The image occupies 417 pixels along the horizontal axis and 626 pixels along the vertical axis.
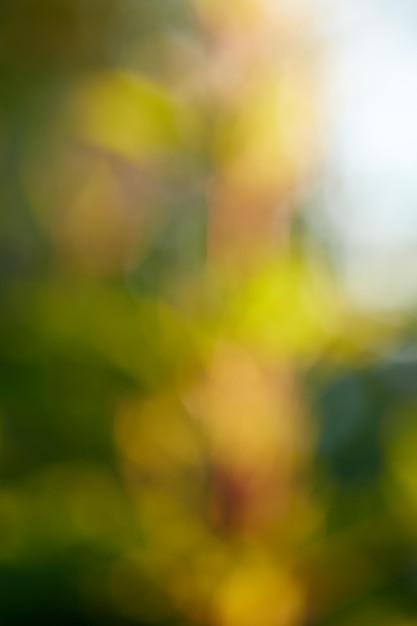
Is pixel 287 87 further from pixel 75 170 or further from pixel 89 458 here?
pixel 89 458

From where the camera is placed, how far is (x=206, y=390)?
537 millimetres

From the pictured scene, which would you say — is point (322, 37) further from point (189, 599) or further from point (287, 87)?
point (189, 599)

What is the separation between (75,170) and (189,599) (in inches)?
12.5

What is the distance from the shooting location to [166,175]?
0.60 m

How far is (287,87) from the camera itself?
546mm

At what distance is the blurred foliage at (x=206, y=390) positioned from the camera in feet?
1.72

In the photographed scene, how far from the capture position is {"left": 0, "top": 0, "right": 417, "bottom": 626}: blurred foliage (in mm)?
523

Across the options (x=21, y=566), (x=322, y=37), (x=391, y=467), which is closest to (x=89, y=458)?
(x=21, y=566)

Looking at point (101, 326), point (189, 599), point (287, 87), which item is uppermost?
point (287, 87)

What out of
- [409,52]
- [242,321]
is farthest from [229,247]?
[409,52]

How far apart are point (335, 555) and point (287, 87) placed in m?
0.31

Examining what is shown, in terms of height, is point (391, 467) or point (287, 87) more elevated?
point (287, 87)

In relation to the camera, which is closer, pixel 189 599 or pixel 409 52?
pixel 189 599

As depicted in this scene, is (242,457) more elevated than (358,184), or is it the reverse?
(358,184)
